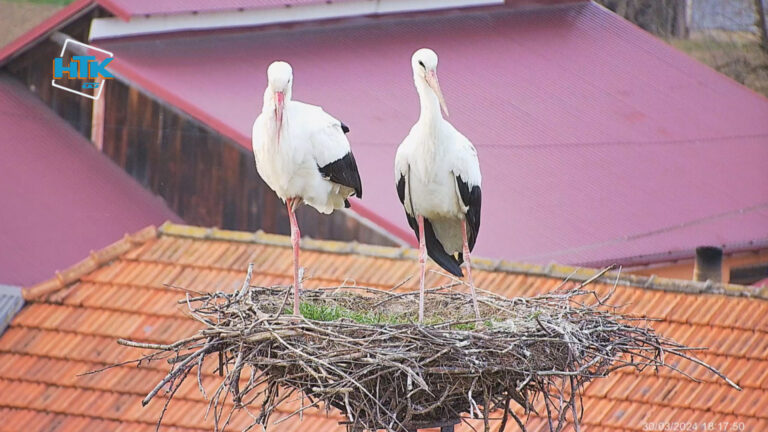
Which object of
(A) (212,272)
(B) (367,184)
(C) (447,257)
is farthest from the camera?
(B) (367,184)

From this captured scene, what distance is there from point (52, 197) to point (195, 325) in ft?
14.0

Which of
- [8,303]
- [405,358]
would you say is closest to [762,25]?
[8,303]

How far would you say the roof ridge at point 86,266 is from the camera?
11555 millimetres

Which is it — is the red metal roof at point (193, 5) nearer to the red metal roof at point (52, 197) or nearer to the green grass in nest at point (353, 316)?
the red metal roof at point (52, 197)

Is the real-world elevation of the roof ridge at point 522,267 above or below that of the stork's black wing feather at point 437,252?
below

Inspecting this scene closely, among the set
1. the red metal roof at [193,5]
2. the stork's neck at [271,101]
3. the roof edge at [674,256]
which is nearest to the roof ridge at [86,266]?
the red metal roof at [193,5]

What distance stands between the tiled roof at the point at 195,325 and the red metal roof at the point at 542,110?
1510 millimetres

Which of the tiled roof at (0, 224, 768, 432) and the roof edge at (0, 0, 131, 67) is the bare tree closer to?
the roof edge at (0, 0, 131, 67)

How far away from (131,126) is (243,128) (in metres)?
2.34

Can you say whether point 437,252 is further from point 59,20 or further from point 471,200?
point 59,20

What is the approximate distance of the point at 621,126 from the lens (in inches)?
639

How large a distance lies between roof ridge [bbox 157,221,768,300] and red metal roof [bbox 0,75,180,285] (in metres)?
2.15

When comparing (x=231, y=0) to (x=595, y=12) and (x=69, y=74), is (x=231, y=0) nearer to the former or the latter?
(x=69, y=74)

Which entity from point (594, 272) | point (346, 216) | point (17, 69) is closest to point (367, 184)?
point (346, 216)
